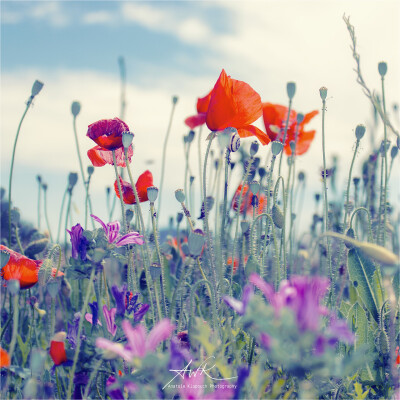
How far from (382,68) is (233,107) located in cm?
48

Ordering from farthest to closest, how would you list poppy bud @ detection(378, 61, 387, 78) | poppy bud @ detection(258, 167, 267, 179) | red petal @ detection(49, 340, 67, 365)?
poppy bud @ detection(258, 167, 267, 179) < poppy bud @ detection(378, 61, 387, 78) < red petal @ detection(49, 340, 67, 365)

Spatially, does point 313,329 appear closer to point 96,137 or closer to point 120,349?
point 120,349

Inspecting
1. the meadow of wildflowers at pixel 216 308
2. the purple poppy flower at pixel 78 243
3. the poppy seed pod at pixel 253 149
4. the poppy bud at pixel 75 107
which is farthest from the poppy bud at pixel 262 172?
the purple poppy flower at pixel 78 243

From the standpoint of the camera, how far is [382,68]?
1.56 metres

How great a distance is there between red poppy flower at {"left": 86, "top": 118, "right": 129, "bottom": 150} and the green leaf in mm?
861

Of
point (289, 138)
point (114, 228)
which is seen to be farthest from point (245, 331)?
point (289, 138)

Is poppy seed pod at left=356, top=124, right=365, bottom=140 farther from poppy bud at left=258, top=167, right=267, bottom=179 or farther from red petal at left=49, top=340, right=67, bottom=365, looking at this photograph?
red petal at left=49, top=340, right=67, bottom=365

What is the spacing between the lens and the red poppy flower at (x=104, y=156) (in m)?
1.64

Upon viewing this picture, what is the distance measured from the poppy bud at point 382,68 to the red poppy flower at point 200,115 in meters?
0.63

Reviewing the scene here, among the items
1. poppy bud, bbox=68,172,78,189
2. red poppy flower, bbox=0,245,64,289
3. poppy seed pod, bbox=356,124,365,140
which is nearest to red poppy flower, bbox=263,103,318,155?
poppy seed pod, bbox=356,124,365,140

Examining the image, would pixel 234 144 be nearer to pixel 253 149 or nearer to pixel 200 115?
pixel 253 149

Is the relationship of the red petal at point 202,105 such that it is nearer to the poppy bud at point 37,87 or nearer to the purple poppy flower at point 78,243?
the poppy bud at point 37,87

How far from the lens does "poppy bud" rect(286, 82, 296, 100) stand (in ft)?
5.32

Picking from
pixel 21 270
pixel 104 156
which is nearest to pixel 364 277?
pixel 104 156
